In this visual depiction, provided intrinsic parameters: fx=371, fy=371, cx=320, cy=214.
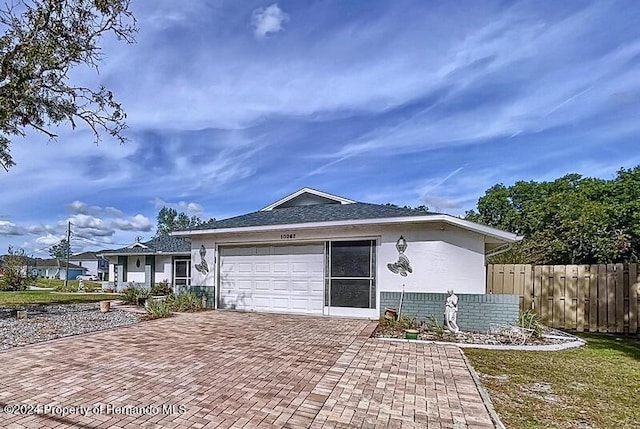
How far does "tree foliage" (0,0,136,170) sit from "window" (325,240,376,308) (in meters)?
7.31

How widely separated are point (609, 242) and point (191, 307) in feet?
81.0

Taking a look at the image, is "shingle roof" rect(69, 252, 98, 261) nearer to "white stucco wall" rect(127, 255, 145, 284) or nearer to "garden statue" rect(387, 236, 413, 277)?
"white stucco wall" rect(127, 255, 145, 284)

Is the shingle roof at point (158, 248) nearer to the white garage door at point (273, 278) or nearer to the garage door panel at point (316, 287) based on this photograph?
the white garage door at point (273, 278)

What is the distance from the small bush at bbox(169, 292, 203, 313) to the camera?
12.1 metres

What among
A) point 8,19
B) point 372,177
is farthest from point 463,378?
point 372,177

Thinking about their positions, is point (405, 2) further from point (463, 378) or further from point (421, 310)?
point (463, 378)

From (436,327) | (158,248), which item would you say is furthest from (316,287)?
(158,248)

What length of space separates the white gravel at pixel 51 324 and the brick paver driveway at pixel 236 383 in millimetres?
806

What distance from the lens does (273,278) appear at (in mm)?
12156

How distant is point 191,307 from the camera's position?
1227cm

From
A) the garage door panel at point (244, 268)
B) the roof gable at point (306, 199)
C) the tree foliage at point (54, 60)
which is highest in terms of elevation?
the tree foliage at point (54, 60)

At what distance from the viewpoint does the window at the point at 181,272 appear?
2169cm

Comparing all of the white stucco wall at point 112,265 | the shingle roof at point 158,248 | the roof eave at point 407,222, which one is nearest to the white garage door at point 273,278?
the roof eave at point 407,222

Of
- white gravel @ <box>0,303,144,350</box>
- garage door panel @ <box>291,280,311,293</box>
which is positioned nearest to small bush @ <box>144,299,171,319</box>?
white gravel @ <box>0,303,144,350</box>
